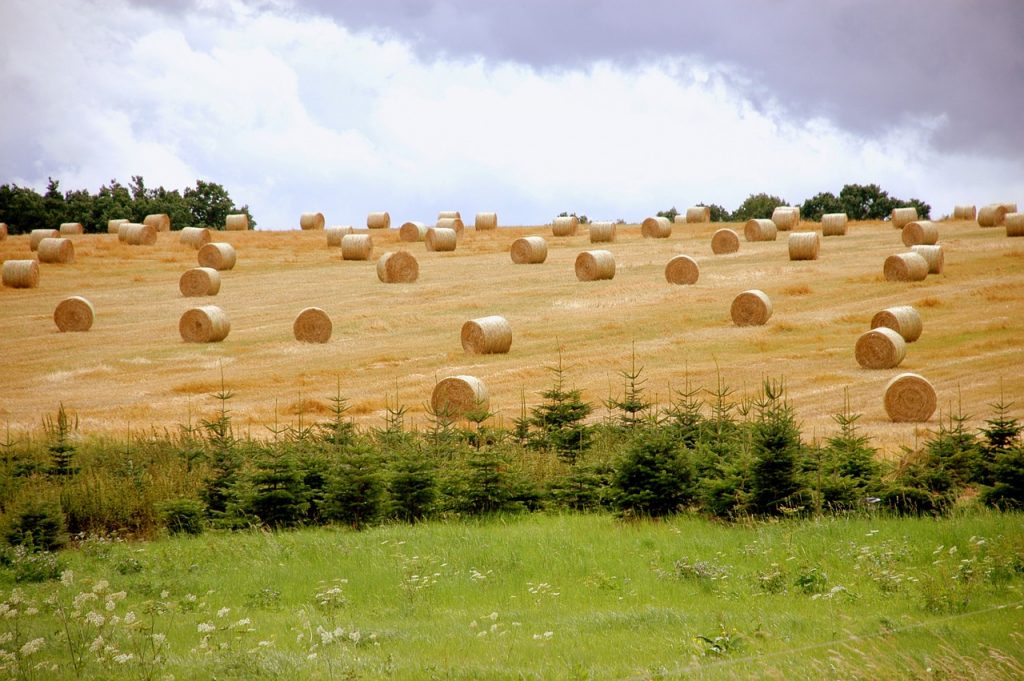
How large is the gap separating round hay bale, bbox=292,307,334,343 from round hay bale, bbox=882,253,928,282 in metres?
23.0

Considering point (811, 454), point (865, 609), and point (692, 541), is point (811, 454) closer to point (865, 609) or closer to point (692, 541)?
point (692, 541)

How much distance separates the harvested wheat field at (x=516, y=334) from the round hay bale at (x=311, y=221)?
17105 millimetres

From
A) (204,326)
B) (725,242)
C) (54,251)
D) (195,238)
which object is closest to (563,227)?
(725,242)

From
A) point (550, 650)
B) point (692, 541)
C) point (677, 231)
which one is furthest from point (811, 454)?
point (677, 231)

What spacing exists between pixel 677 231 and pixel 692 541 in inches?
2293

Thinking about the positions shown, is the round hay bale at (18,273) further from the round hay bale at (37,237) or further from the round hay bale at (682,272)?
the round hay bale at (682,272)

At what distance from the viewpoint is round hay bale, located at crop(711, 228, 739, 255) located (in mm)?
59906

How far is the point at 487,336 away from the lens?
38688 millimetres

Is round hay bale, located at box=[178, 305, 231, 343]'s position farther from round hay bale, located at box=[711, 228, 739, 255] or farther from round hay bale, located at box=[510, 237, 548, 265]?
round hay bale, located at box=[711, 228, 739, 255]

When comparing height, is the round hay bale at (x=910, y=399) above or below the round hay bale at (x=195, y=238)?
below

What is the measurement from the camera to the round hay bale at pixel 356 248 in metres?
62.9

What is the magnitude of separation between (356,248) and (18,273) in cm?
1743

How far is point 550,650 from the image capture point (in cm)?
1033

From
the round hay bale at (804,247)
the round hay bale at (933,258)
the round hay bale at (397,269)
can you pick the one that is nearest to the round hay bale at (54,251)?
the round hay bale at (397,269)
